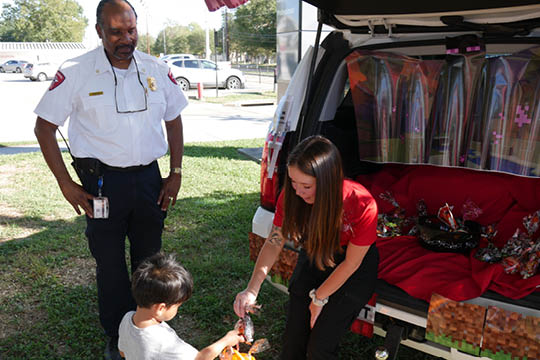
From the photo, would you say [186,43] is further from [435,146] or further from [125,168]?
[125,168]

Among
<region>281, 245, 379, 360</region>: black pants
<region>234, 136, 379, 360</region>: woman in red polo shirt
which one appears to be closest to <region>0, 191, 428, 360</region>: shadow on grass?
<region>281, 245, 379, 360</region>: black pants

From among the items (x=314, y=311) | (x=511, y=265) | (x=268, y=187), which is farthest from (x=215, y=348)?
(x=511, y=265)

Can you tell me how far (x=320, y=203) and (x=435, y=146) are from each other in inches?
59.6

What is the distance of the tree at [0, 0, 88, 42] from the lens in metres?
67.9

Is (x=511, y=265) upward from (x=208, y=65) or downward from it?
downward

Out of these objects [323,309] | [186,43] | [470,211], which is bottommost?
[323,309]

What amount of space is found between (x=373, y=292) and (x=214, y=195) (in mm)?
3835

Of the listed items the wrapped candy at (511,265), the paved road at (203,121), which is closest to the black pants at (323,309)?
the wrapped candy at (511,265)

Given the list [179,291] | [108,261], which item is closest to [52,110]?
[108,261]

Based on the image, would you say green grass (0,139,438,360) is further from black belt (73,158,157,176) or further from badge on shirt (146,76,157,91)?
badge on shirt (146,76,157,91)

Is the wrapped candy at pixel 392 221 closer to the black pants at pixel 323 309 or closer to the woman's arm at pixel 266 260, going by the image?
the black pants at pixel 323 309

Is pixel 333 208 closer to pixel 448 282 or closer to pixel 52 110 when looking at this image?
pixel 448 282

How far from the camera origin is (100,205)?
2496 millimetres

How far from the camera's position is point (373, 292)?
7.20 ft
